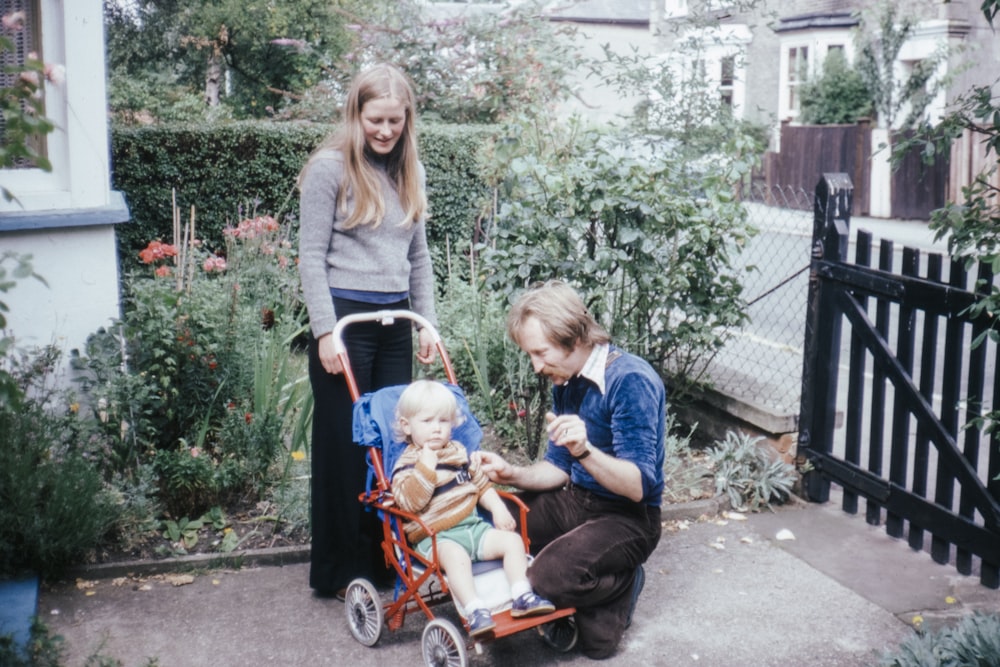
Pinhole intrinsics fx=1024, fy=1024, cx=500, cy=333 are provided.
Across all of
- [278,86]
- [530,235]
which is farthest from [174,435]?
[278,86]

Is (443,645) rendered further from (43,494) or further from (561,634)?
(43,494)

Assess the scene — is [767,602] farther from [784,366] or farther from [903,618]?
[784,366]

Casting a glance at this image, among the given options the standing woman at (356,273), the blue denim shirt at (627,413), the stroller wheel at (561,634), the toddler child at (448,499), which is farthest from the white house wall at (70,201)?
the stroller wheel at (561,634)

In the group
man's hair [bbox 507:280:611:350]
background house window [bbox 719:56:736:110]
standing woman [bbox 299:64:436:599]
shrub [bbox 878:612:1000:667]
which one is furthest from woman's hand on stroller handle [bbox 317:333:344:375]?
background house window [bbox 719:56:736:110]

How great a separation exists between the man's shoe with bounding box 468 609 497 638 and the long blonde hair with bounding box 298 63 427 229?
149 centimetres

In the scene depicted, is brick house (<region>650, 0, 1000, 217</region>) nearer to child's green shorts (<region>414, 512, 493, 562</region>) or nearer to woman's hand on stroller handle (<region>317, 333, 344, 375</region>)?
woman's hand on stroller handle (<region>317, 333, 344, 375</region>)

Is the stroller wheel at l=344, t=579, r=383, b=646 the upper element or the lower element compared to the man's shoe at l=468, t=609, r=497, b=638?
lower

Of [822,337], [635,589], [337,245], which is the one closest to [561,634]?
[635,589]

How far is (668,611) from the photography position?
4098 millimetres

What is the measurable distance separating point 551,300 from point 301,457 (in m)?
2.16

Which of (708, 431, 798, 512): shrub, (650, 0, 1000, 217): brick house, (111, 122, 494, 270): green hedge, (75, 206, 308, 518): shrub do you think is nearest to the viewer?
(75, 206, 308, 518): shrub

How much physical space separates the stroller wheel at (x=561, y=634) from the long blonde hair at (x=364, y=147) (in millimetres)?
1610

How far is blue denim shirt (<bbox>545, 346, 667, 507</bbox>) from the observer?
356 cm

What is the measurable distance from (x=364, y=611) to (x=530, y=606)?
2.34 ft
